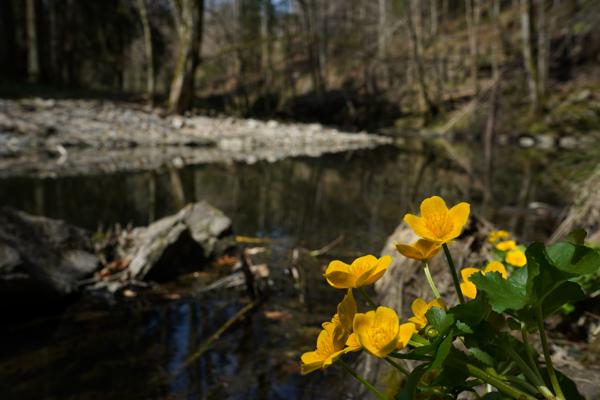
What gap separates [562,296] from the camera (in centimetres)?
73

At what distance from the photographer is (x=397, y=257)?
2.98 m

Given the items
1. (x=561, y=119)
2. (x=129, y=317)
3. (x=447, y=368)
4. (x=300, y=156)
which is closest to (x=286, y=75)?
(x=561, y=119)

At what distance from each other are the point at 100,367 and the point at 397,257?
5.53 ft

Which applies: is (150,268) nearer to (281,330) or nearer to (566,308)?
(281,330)

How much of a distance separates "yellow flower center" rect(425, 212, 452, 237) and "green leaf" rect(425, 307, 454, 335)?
0.38 feet

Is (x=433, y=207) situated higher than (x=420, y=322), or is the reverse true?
(x=433, y=207)

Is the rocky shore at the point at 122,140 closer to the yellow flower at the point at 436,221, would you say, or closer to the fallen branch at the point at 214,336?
the fallen branch at the point at 214,336

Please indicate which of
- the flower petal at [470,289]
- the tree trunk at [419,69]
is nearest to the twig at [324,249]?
the flower petal at [470,289]

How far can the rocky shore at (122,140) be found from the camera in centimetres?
924

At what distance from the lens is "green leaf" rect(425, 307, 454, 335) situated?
698 mm

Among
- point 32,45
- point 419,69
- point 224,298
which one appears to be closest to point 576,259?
point 224,298

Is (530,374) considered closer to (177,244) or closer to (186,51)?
(177,244)

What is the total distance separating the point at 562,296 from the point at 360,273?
0.29 m

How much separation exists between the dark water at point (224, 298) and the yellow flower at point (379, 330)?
4.49ft
